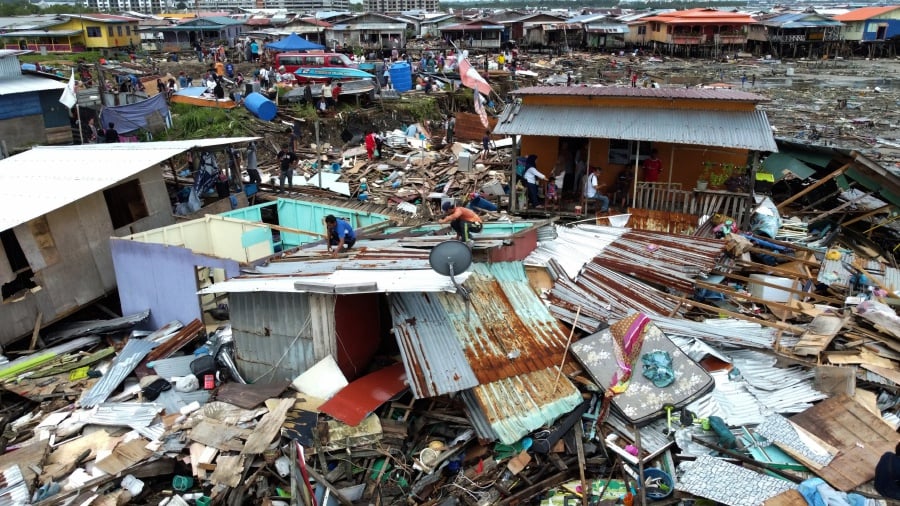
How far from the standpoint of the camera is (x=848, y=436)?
290 inches

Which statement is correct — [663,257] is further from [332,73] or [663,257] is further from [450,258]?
[332,73]

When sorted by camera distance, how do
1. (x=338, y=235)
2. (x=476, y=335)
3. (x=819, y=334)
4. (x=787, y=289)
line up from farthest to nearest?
(x=787, y=289)
(x=338, y=235)
(x=819, y=334)
(x=476, y=335)

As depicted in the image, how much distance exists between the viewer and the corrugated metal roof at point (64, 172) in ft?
40.7

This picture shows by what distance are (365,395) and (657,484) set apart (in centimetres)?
393

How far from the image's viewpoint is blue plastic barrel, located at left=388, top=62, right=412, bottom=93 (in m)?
31.8

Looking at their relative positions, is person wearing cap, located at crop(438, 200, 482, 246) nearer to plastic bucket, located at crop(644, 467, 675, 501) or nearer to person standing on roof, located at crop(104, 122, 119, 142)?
plastic bucket, located at crop(644, 467, 675, 501)

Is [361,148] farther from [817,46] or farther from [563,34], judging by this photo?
[817,46]

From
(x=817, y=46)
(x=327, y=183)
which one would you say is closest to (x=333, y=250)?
(x=327, y=183)

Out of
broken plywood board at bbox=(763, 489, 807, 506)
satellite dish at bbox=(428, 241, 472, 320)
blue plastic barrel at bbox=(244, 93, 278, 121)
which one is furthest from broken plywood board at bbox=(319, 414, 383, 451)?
blue plastic barrel at bbox=(244, 93, 278, 121)

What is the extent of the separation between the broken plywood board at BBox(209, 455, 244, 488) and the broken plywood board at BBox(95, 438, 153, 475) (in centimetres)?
114

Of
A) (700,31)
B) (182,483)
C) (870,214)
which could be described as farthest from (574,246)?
(700,31)

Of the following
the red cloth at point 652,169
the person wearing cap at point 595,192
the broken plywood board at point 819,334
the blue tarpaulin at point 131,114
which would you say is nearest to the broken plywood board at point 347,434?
the broken plywood board at point 819,334

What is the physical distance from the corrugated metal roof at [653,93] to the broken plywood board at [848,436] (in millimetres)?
10046

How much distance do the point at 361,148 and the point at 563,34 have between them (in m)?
45.7
